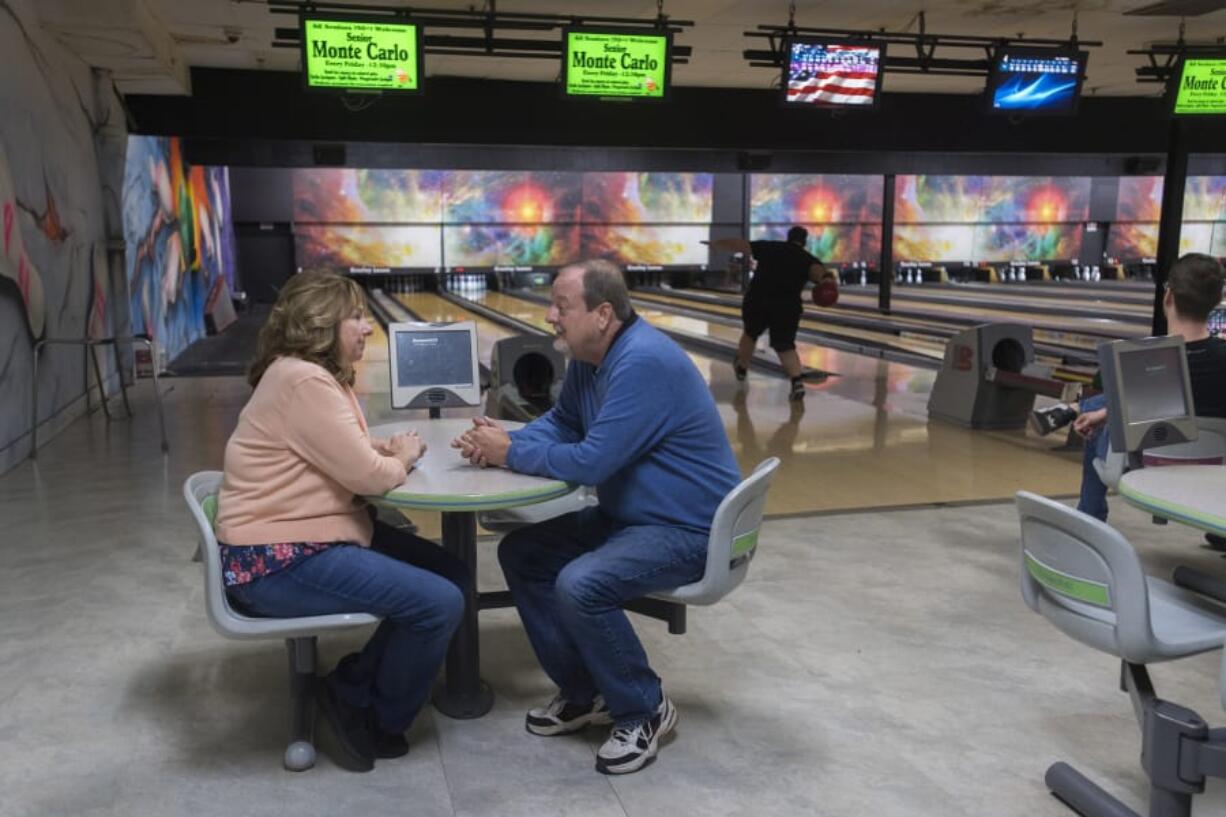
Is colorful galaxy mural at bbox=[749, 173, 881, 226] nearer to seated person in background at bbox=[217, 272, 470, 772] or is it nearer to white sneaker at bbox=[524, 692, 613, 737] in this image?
white sneaker at bbox=[524, 692, 613, 737]

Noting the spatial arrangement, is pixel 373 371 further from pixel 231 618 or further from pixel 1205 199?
pixel 1205 199

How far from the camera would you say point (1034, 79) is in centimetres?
664

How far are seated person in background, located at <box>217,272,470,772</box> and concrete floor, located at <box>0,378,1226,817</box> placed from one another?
14.4 inches

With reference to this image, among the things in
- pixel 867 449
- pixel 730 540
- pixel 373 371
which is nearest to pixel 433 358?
pixel 730 540

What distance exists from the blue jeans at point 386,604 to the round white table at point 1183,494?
136 cm

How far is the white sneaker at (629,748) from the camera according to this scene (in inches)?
84.4

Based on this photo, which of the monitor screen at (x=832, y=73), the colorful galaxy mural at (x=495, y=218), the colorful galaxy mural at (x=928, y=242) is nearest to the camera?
the monitor screen at (x=832, y=73)

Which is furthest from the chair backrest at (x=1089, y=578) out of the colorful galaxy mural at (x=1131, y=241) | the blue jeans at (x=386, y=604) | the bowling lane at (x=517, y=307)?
the colorful galaxy mural at (x=1131, y=241)

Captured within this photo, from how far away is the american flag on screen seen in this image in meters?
6.31

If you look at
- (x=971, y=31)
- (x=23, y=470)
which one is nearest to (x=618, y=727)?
(x=23, y=470)

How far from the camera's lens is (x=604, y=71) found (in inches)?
239

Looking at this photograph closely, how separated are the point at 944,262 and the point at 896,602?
1629 cm

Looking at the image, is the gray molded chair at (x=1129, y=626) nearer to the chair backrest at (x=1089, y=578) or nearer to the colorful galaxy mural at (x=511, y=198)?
the chair backrest at (x=1089, y=578)

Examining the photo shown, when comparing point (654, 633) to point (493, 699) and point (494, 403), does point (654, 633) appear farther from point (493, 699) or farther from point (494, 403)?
point (494, 403)
